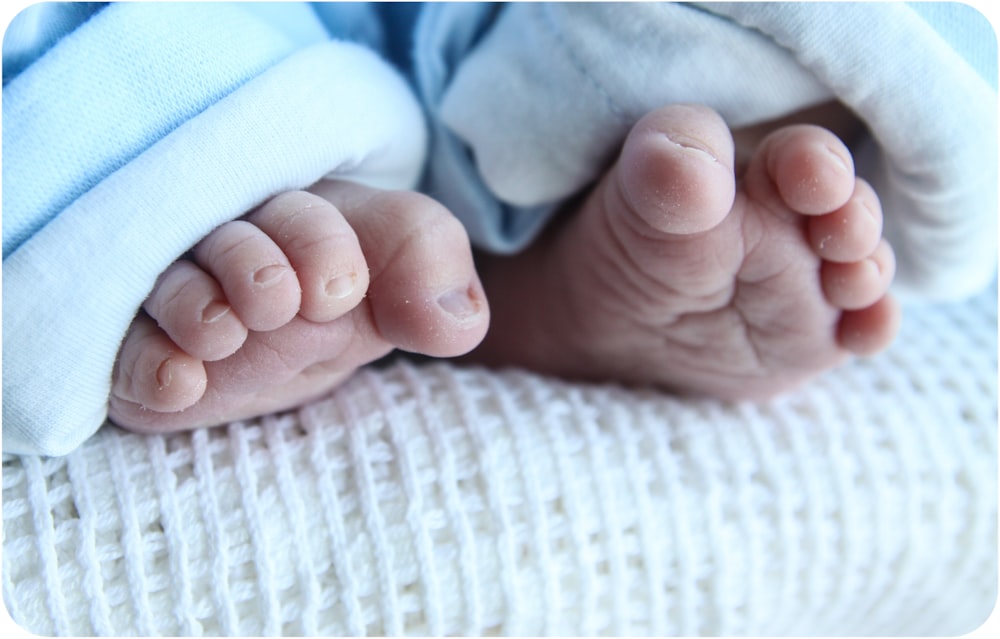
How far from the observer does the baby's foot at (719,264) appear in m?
0.49

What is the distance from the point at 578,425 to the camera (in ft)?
1.92

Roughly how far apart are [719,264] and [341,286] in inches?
9.1

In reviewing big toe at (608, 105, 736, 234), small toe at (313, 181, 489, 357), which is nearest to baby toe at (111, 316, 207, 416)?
small toe at (313, 181, 489, 357)

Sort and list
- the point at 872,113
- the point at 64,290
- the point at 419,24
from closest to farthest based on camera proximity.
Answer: the point at 64,290 → the point at 872,113 → the point at 419,24

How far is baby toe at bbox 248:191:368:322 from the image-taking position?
0.44m

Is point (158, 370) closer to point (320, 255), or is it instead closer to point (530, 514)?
point (320, 255)

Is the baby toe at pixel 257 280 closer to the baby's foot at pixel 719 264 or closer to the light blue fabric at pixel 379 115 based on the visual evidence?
the light blue fabric at pixel 379 115

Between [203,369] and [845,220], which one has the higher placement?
[845,220]

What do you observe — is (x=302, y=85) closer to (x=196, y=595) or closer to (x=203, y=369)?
(x=203, y=369)

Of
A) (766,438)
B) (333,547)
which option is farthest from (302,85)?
(766,438)

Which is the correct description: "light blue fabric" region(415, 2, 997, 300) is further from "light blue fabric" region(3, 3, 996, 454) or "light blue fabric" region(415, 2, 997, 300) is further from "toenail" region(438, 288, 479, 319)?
"toenail" region(438, 288, 479, 319)

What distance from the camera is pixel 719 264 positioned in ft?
1.74

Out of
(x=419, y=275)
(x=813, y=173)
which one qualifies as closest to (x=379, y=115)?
(x=419, y=275)

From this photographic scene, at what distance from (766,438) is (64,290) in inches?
17.5
